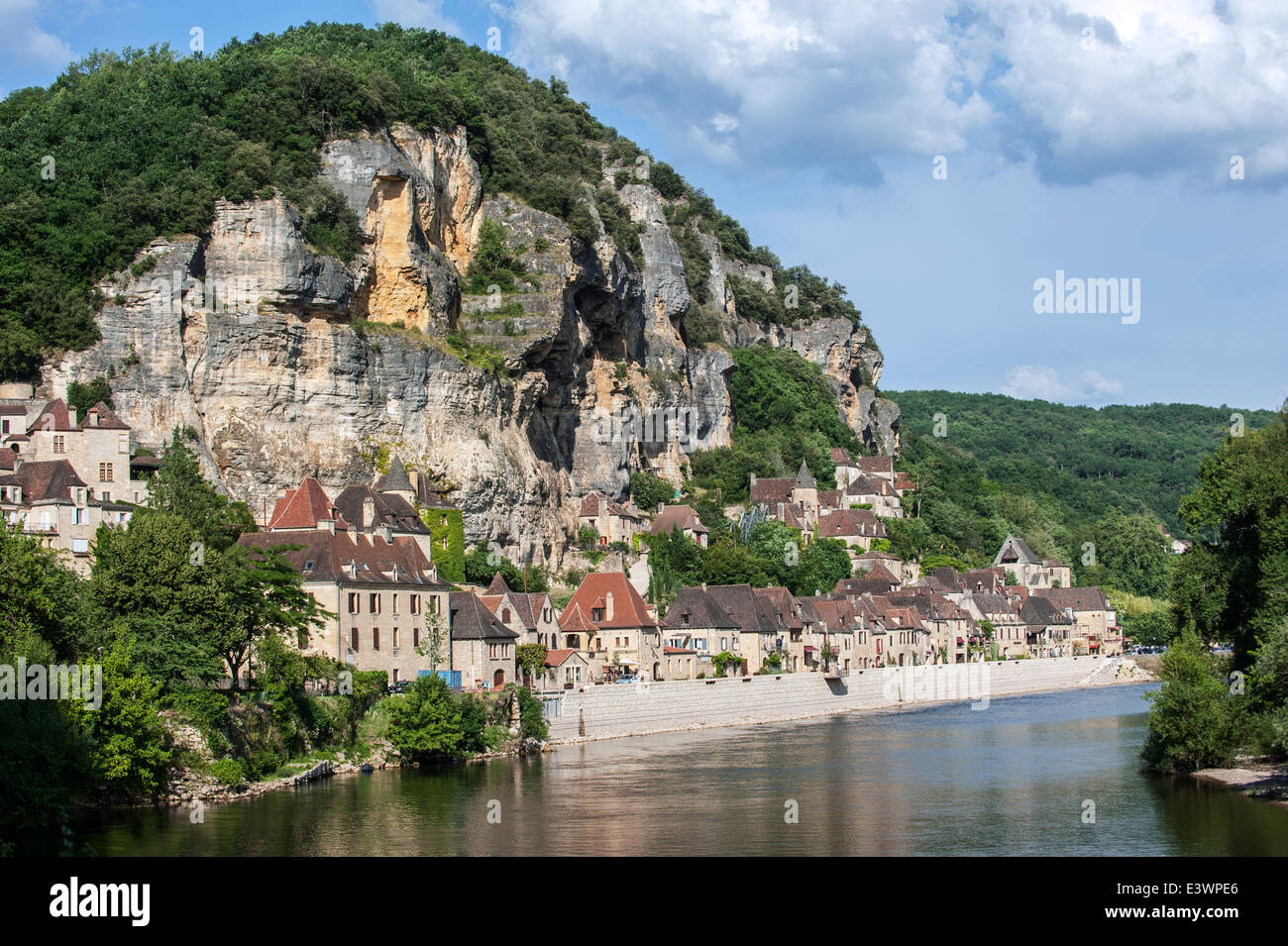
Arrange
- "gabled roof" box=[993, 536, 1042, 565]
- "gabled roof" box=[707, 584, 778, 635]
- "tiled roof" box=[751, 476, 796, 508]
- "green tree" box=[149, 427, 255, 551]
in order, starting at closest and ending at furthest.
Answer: "green tree" box=[149, 427, 255, 551] < "gabled roof" box=[707, 584, 778, 635] < "tiled roof" box=[751, 476, 796, 508] < "gabled roof" box=[993, 536, 1042, 565]

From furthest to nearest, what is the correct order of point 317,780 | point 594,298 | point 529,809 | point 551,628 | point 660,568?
1. point 594,298
2. point 660,568
3. point 551,628
4. point 317,780
5. point 529,809

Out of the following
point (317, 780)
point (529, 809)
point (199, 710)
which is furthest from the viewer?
point (317, 780)

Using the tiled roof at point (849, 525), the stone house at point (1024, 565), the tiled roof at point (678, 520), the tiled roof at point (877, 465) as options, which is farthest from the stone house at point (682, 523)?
the stone house at point (1024, 565)

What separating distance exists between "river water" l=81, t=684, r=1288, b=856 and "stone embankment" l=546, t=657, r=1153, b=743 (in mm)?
3011

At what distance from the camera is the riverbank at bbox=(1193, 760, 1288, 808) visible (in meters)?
43.1

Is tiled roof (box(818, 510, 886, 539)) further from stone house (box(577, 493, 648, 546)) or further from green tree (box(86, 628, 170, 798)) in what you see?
green tree (box(86, 628, 170, 798))

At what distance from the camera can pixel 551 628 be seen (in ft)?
240

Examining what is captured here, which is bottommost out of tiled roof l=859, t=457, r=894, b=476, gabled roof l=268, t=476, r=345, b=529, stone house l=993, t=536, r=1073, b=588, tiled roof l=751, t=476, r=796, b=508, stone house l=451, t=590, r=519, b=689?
stone house l=451, t=590, r=519, b=689

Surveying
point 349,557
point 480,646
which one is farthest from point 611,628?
point 349,557

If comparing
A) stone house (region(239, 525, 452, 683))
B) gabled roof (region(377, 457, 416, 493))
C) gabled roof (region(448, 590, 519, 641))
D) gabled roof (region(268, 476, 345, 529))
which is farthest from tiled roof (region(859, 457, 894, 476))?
gabled roof (region(268, 476, 345, 529))

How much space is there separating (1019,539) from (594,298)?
58.3 m

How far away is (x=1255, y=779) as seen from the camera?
149ft

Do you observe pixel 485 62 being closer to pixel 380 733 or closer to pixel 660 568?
pixel 660 568
